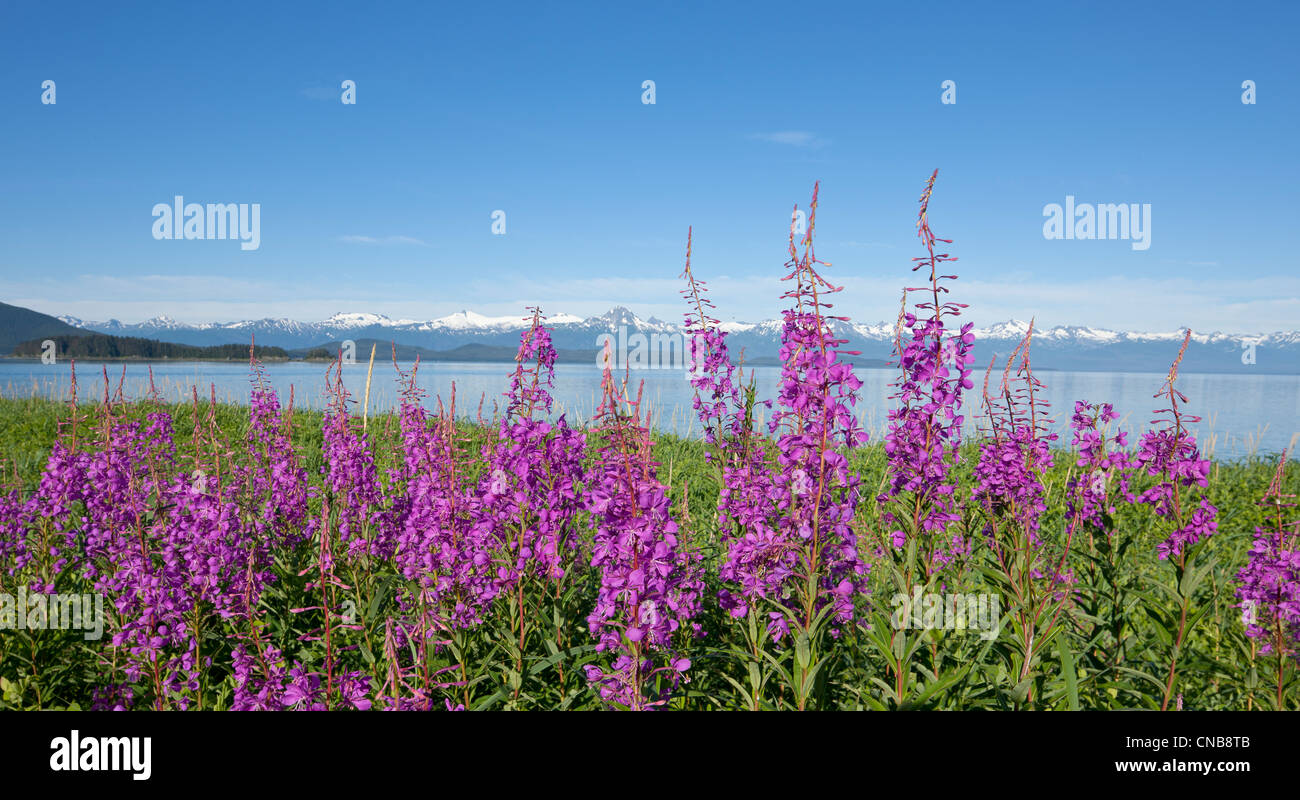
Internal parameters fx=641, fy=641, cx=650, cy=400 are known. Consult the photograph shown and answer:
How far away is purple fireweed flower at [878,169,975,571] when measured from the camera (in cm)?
351

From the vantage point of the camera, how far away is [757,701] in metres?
3.31

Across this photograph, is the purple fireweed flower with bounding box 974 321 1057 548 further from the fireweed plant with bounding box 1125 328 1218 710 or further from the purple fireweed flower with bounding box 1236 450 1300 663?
the purple fireweed flower with bounding box 1236 450 1300 663

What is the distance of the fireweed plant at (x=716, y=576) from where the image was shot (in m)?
3.12

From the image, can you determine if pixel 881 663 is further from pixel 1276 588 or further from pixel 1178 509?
pixel 1276 588

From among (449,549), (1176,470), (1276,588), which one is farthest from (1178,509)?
(449,549)

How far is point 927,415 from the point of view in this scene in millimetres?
3588

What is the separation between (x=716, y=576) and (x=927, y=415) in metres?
2.52

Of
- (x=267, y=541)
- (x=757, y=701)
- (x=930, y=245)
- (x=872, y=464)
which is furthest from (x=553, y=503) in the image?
(x=872, y=464)

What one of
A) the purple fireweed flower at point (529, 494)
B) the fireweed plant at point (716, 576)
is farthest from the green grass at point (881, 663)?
the purple fireweed flower at point (529, 494)

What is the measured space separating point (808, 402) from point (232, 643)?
4.49 meters

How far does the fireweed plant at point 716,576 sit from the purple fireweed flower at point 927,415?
0.02 metres

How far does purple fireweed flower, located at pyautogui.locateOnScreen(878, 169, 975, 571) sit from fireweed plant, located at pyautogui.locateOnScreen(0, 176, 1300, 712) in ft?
0.06
